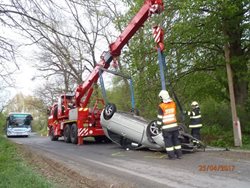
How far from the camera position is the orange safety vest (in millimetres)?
9984

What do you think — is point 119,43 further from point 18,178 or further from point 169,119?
point 18,178

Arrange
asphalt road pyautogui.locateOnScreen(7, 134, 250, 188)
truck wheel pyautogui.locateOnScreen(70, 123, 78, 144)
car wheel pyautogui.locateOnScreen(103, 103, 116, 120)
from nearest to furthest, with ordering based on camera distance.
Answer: asphalt road pyautogui.locateOnScreen(7, 134, 250, 188)
car wheel pyautogui.locateOnScreen(103, 103, 116, 120)
truck wheel pyautogui.locateOnScreen(70, 123, 78, 144)

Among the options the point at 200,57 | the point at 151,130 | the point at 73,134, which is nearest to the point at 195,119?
the point at 151,130

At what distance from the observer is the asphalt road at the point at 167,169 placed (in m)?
6.84

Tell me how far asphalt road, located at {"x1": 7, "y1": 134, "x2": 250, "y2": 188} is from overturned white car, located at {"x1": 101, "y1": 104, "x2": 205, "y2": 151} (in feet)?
1.48

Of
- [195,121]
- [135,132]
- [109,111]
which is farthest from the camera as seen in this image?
[109,111]

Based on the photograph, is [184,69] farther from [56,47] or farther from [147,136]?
[56,47]

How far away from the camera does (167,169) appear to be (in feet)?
27.2

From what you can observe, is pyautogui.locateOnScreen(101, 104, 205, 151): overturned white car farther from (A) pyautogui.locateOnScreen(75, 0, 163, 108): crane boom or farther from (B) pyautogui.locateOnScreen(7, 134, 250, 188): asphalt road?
(A) pyautogui.locateOnScreen(75, 0, 163, 108): crane boom

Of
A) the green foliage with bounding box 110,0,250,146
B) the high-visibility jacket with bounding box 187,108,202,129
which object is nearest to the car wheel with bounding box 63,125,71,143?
the green foliage with bounding box 110,0,250,146

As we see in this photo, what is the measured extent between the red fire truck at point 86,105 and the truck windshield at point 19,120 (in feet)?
47.8

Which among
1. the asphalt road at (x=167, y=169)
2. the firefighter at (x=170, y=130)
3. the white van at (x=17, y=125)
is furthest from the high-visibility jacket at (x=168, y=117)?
the white van at (x=17, y=125)

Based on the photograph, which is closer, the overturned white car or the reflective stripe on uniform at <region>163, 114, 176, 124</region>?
the reflective stripe on uniform at <region>163, 114, 176, 124</region>

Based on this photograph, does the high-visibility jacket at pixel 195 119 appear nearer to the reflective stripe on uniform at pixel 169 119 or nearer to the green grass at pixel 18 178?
the reflective stripe on uniform at pixel 169 119
